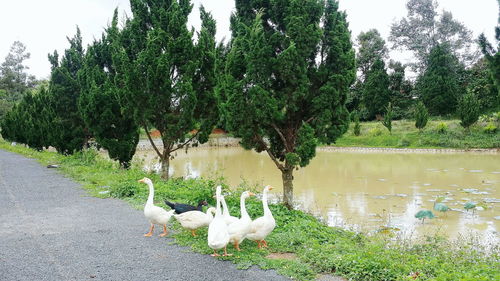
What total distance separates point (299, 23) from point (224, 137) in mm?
34477

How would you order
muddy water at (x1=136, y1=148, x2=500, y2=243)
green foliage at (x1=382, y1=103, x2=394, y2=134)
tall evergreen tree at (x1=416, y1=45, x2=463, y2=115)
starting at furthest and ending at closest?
tall evergreen tree at (x1=416, y1=45, x2=463, y2=115), green foliage at (x1=382, y1=103, x2=394, y2=134), muddy water at (x1=136, y1=148, x2=500, y2=243)

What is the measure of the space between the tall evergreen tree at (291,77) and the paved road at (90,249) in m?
3.39

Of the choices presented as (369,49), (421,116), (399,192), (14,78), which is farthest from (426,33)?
(14,78)

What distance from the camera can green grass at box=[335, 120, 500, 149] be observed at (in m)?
31.7

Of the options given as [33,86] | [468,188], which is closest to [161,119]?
[468,188]

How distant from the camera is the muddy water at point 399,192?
30.8 feet

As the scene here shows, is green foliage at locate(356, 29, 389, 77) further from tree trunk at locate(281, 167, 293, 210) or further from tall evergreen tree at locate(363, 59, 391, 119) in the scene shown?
tree trunk at locate(281, 167, 293, 210)

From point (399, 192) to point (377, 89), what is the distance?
89.5 feet

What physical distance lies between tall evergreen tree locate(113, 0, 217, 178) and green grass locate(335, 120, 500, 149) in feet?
82.4

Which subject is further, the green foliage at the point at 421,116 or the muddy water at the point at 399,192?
the green foliage at the point at 421,116

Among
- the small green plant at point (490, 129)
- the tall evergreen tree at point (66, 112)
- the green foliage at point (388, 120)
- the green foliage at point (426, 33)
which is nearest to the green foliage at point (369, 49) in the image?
the green foliage at point (426, 33)

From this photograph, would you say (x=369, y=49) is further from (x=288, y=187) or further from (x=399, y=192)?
(x=288, y=187)

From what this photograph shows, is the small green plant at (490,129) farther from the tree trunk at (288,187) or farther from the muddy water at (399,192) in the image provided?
the tree trunk at (288,187)

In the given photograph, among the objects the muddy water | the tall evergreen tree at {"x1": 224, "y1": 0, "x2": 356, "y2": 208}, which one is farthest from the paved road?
the muddy water
